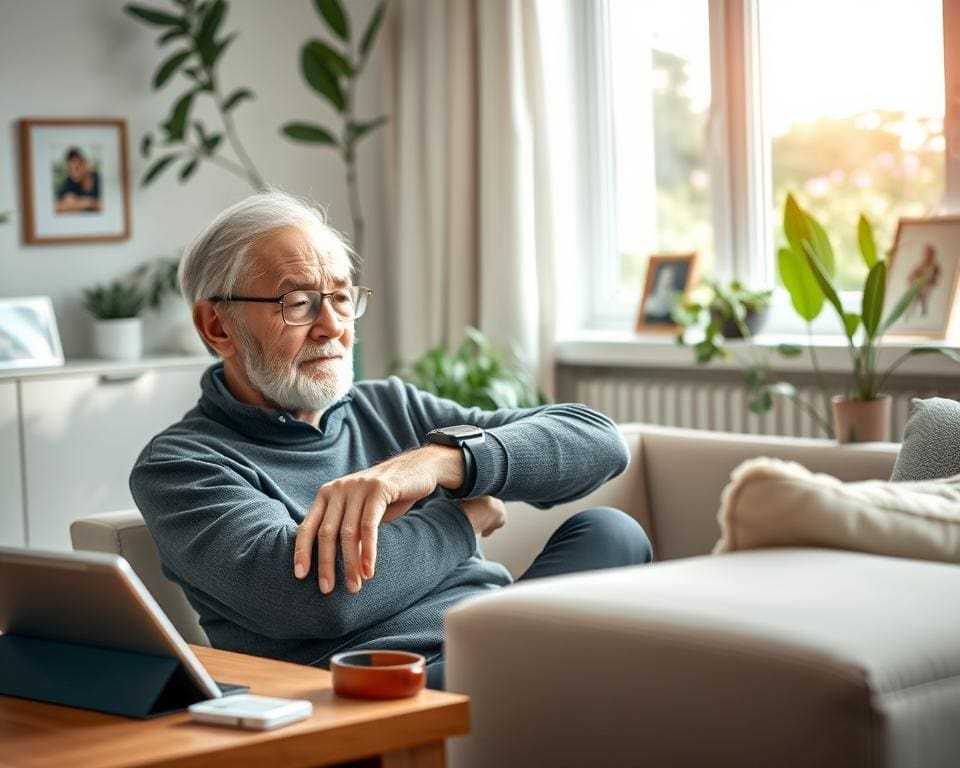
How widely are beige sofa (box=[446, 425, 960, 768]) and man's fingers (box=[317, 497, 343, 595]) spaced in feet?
1.33

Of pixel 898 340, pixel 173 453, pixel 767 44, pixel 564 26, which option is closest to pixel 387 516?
pixel 173 453

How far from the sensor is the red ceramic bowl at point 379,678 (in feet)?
4.40

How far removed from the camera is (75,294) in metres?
4.52

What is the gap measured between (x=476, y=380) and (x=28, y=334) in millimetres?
1306

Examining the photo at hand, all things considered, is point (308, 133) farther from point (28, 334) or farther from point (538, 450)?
point (538, 450)

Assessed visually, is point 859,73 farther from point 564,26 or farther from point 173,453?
point 173,453

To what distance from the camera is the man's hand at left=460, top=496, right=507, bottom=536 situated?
2104 mm

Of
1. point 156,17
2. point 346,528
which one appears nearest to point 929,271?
point 346,528

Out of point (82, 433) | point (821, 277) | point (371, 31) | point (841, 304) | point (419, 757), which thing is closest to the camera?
point (419, 757)

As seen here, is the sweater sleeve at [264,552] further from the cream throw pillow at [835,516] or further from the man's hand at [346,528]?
the cream throw pillow at [835,516]

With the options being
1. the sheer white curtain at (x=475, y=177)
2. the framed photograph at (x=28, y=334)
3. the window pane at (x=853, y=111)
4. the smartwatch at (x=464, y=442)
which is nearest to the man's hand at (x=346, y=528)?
the smartwatch at (x=464, y=442)

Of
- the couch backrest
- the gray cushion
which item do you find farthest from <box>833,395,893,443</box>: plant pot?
the gray cushion

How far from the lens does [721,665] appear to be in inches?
47.1

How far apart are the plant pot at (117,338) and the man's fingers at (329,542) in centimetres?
270
